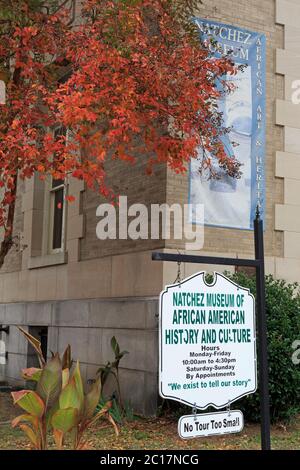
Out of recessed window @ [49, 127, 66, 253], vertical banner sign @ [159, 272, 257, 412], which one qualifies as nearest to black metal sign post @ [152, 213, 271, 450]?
vertical banner sign @ [159, 272, 257, 412]

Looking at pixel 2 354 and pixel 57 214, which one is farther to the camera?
pixel 2 354

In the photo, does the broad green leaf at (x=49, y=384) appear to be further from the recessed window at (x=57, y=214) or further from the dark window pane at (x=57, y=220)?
the dark window pane at (x=57, y=220)

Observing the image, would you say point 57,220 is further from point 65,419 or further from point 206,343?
point 206,343

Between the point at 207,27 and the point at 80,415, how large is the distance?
752cm

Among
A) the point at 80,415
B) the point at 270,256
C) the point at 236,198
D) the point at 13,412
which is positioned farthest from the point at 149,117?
the point at 13,412

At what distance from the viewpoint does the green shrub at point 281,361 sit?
8.83m

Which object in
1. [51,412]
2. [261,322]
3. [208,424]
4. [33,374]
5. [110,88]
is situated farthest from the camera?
[110,88]

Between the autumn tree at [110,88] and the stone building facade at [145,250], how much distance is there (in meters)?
1.34

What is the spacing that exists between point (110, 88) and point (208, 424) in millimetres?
5014

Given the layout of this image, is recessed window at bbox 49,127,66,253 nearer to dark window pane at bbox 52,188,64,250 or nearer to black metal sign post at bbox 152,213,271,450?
dark window pane at bbox 52,188,64,250

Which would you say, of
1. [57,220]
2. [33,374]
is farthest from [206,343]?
[57,220]

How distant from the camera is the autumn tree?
28.3ft

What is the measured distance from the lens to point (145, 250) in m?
10.9

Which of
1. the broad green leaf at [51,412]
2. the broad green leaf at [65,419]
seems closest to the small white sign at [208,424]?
the broad green leaf at [65,419]
